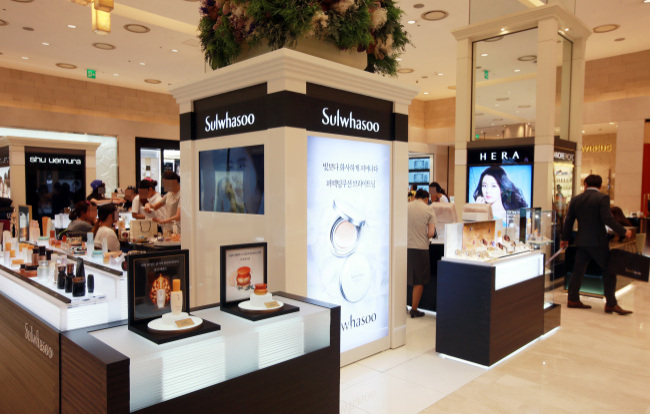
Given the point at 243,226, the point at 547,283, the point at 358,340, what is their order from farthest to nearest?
the point at 547,283 < the point at 358,340 < the point at 243,226

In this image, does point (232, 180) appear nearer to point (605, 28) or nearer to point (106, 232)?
point (106, 232)

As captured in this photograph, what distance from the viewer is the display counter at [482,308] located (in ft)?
11.1

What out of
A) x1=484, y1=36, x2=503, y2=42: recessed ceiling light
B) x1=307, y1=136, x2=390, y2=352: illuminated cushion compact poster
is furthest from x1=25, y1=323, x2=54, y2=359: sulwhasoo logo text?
x1=484, y1=36, x2=503, y2=42: recessed ceiling light

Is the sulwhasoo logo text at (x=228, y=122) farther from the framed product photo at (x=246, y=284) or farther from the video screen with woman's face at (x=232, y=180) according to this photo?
the framed product photo at (x=246, y=284)

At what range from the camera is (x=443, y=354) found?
3.61 meters

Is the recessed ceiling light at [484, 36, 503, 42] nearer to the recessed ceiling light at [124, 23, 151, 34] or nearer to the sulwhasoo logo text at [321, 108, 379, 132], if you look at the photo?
the sulwhasoo logo text at [321, 108, 379, 132]

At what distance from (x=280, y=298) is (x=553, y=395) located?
2024 millimetres

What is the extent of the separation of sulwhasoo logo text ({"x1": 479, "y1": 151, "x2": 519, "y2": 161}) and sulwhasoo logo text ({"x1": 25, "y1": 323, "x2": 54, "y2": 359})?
668 cm


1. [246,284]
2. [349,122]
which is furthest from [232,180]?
[246,284]

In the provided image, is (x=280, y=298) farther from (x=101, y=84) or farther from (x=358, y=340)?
(x=101, y=84)

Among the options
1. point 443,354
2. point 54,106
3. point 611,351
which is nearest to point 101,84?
point 54,106

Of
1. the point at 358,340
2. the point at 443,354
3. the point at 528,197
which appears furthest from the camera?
the point at 528,197

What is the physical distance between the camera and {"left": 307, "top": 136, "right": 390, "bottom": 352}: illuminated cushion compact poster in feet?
9.74

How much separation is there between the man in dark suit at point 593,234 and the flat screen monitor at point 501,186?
1.41 meters
